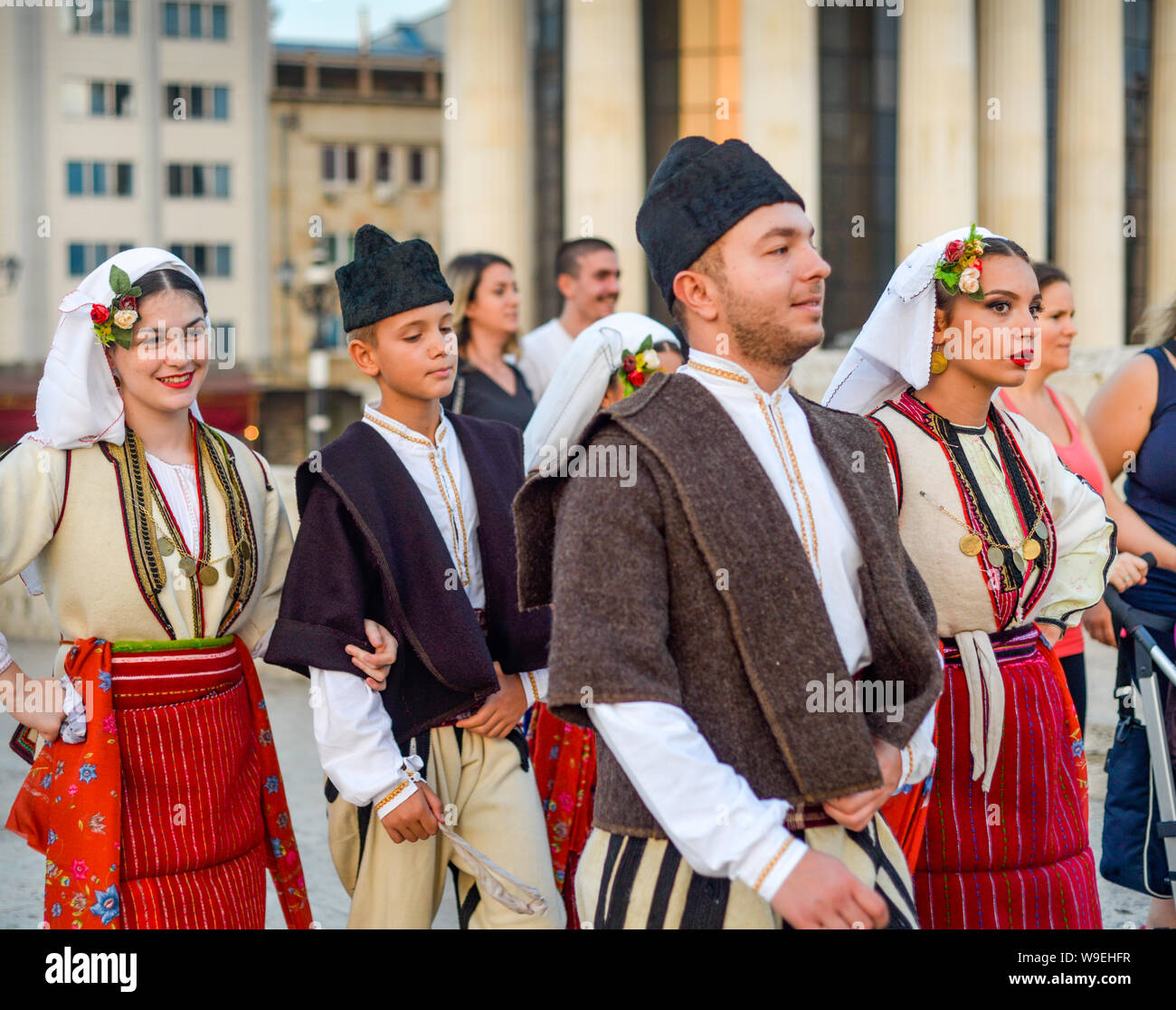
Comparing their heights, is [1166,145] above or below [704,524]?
above

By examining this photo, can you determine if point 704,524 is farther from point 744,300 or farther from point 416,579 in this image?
point 416,579

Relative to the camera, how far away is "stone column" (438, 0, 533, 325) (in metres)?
27.2

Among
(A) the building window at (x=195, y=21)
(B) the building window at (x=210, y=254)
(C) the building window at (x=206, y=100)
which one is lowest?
(B) the building window at (x=210, y=254)

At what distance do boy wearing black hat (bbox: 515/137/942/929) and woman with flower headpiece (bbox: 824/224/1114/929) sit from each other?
0.74 metres

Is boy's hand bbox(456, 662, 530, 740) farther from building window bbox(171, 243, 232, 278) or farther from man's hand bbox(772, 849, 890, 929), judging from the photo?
building window bbox(171, 243, 232, 278)

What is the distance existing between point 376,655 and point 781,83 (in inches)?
906

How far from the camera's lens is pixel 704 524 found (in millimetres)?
2301

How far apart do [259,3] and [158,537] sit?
53.8m

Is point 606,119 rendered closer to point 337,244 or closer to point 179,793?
A: point 179,793

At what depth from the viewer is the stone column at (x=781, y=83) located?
80.8 feet

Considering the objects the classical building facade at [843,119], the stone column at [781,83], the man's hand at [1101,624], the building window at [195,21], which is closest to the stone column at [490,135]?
the classical building facade at [843,119]

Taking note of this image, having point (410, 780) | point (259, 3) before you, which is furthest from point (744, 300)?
point (259, 3)

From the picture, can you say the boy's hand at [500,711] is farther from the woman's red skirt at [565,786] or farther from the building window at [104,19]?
the building window at [104,19]

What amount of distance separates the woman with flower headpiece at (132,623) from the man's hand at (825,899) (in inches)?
76.3
